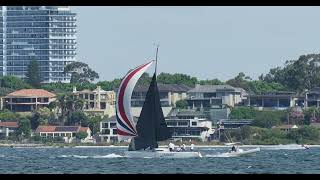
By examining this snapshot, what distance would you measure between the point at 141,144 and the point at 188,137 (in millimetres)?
47206

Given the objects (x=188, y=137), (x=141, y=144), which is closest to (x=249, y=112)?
(x=188, y=137)

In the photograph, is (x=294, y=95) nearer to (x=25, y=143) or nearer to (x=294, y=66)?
(x=294, y=66)

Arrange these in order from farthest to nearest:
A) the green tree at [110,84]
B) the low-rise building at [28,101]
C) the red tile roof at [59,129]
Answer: the green tree at [110,84]
the low-rise building at [28,101]
the red tile roof at [59,129]

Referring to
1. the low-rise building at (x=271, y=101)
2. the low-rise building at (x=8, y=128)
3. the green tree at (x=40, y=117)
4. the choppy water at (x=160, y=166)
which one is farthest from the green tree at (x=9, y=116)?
the choppy water at (x=160, y=166)

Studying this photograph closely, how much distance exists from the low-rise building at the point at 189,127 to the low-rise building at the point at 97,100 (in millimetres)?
13787

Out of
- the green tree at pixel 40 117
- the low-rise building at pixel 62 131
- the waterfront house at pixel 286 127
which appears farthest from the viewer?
the green tree at pixel 40 117

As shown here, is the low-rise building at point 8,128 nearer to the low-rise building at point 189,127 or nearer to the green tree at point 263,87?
the low-rise building at point 189,127

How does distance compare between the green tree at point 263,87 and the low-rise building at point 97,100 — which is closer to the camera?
the low-rise building at point 97,100

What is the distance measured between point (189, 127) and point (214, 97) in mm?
18897

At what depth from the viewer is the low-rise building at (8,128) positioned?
337 feet

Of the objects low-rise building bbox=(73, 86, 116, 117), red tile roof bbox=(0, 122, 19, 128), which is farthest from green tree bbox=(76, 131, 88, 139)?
low-rise building bbox=(73, 86, 116, 117)

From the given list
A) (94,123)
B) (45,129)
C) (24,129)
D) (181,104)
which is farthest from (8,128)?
(181,104)

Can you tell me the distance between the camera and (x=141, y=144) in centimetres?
4766
